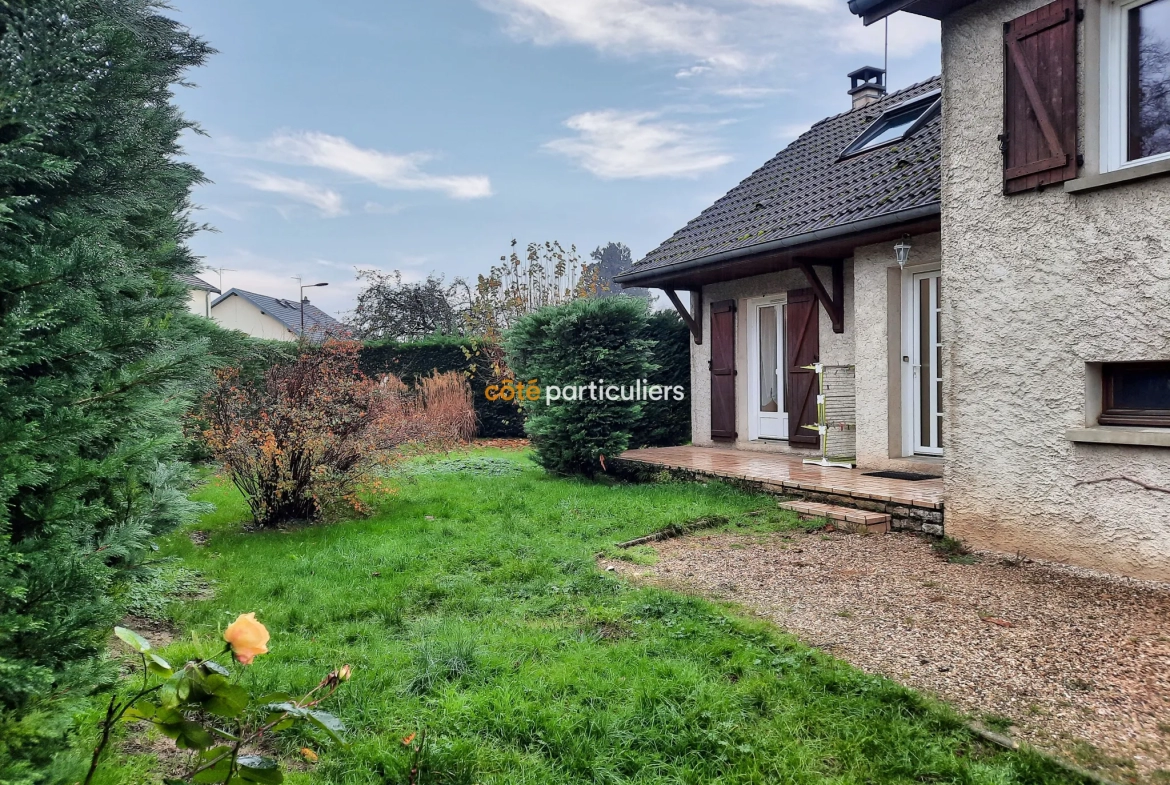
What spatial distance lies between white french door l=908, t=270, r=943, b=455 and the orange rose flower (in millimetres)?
7379

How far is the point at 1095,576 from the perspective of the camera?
4.18 metres

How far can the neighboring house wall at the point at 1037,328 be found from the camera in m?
4.00

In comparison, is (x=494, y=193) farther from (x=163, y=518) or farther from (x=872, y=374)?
(x=163, y=518)

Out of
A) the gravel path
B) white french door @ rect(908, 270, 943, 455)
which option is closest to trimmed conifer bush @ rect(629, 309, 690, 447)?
white french door @ rect(908, 270, 943, 455)

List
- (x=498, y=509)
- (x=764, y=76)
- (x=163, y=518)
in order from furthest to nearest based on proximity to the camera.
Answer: (x=764, y=76), (x=498, y=509), (x=163, y=518)

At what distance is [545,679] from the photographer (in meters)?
2.91

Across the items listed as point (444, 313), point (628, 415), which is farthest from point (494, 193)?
point (628, 415)

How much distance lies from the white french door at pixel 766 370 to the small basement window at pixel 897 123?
7.93ft

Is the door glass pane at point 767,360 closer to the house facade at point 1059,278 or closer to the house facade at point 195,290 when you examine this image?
the house facade at point 1059,278

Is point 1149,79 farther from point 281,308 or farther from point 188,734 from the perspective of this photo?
point 281,308

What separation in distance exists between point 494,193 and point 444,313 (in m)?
4.58

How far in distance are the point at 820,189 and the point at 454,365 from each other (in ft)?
29.4

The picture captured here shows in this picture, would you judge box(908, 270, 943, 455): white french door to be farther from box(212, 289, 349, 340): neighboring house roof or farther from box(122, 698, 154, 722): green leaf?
box(212, 289, 349, 340): neighboring house roof

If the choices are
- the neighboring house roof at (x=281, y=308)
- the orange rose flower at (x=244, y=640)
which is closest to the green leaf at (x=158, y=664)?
the orange rose flower at (x=244, y=640)
